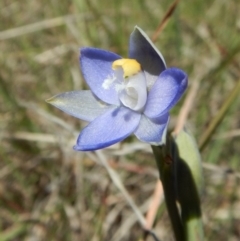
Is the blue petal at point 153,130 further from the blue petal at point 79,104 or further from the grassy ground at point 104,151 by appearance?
the grassy ground at point 104,151

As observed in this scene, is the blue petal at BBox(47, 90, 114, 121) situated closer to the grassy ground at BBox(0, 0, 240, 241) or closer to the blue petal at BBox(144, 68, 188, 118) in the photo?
the blue petal at BBox(144, 68, 188, 118)

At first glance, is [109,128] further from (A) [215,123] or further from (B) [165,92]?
(A) [215,123]

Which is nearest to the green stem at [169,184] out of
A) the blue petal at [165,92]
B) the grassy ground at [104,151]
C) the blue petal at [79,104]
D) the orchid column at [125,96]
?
the orchid column at [125,96]

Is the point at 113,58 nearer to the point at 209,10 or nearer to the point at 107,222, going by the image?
the point at 107,222

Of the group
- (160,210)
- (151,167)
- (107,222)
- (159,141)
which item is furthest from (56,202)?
(159,141)

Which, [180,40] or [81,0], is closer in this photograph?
[180,40]

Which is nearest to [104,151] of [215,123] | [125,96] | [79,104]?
[215,123]

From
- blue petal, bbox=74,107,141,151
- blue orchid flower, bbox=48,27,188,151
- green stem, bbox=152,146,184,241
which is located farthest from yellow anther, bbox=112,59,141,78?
green stem, bbox=152,146,184,241
